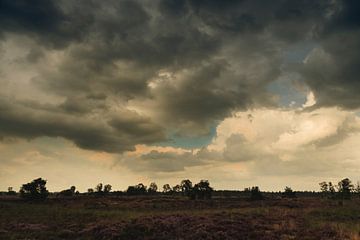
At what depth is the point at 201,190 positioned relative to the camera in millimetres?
108250

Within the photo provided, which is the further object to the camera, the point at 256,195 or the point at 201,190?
the point at 201,190

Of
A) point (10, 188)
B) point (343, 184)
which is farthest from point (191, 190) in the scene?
point (10, 188)

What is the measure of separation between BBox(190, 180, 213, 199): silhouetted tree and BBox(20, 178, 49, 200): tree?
40524mm

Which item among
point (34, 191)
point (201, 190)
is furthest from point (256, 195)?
point (34, 191)

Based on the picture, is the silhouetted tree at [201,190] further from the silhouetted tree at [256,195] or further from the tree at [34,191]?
the tree at [34,191]

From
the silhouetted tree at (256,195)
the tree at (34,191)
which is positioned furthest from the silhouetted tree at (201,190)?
the tree at (34,191)

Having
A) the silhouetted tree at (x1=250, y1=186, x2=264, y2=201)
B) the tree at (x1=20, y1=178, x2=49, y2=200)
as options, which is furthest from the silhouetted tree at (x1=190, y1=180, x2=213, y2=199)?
the tree at (x1=20, y1=178, x2=49, y2=200)

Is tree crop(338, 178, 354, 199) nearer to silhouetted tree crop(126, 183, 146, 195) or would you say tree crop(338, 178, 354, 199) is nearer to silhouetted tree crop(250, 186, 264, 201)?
silhouetted tree crop(250, 186, 264, 201)

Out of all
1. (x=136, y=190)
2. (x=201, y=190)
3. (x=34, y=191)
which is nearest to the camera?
(x=34, y=191)

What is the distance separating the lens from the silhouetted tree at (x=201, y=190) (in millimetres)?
107625

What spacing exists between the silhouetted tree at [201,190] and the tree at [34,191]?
40.5m

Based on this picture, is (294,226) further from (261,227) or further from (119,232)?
(119,232)

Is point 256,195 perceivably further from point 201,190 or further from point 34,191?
point 34,191

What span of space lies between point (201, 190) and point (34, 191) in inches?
1799
